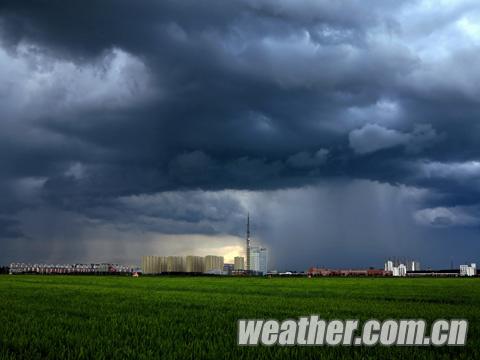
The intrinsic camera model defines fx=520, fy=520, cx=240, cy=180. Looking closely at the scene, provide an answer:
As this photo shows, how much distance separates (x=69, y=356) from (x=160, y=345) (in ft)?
6.53

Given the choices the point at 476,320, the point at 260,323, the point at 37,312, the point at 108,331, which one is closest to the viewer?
the point at 108,331

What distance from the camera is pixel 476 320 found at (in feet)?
60.1

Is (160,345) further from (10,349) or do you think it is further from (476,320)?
(476,320)

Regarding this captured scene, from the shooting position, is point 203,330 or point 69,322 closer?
point 203,330

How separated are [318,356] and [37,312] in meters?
13.6

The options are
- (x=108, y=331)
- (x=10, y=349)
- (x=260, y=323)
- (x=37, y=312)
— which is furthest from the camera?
(x=37, y=312)

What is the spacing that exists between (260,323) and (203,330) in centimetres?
239

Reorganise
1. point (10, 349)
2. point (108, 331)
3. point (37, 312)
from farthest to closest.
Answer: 1. point (37, 312)
2. point (108, 331)
3. point (10, 349)

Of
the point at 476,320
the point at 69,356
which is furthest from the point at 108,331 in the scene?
the point at 476,320

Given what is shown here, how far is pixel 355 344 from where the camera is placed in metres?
11.4

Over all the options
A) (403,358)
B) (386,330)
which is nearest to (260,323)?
(386,330)

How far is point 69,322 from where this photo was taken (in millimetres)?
15742

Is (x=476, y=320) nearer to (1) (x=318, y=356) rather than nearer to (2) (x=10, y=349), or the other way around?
(1) (x=318, y=356)

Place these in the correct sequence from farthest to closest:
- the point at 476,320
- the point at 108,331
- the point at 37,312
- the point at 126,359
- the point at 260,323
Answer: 1. the point at 37,312
2. the point at 476,320
3. the point at 260,323
4. the point at 108,331
5. the point at 126,359
